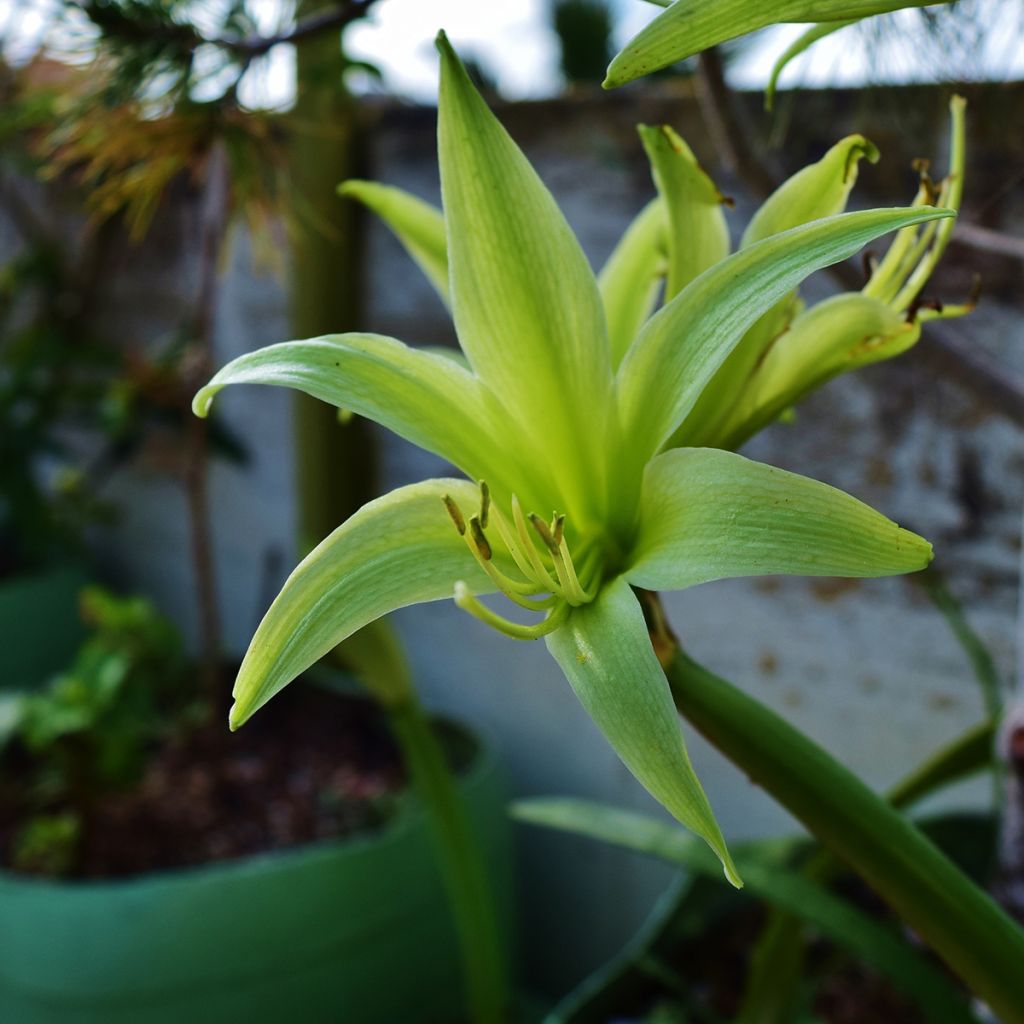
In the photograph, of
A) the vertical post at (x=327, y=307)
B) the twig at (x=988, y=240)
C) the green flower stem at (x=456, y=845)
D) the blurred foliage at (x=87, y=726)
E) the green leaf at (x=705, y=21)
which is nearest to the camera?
the green leaf at (x=705, y=21)

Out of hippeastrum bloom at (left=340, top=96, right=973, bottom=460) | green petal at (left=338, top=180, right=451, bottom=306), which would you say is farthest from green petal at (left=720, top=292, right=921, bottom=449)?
green petal at (left=338, top=180, right=451, bottom=306)

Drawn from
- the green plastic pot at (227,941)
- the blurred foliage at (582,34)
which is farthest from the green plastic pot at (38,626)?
the blurred foliage at (582,34)

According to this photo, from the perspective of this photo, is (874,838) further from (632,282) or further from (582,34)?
(582,34)

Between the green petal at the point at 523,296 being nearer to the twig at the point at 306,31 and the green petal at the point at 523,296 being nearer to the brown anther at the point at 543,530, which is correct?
the brown anther at the point at 543,530

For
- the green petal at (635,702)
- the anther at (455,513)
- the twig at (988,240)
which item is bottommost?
the green petal at (635,702)

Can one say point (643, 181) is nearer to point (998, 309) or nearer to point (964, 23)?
point (998, 309)
